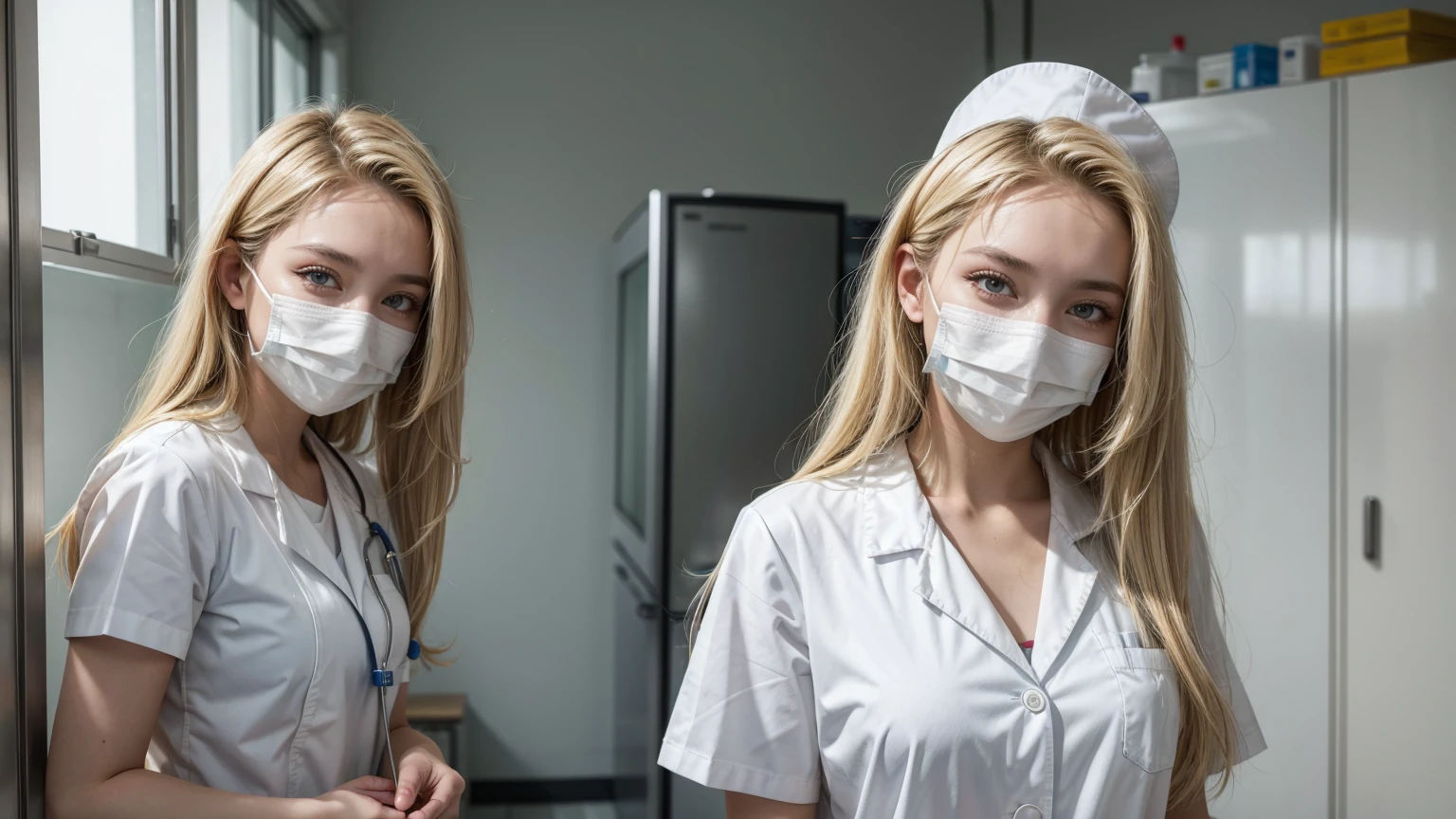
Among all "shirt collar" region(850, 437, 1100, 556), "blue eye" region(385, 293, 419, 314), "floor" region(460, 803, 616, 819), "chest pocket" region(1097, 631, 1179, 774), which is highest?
"blue eye" region(385, 293, 419, 314)

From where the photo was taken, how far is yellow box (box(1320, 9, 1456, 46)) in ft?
7.77

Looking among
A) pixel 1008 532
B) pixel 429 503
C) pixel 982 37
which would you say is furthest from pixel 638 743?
pixel 982 37

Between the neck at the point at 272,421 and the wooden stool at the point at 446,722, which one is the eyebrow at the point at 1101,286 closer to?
the neck at the point at 272,421

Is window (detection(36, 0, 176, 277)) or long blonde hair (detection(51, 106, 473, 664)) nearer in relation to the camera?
long blonde hair (detection(51, 106, 473, 664))

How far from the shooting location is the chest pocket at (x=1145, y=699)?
108cm

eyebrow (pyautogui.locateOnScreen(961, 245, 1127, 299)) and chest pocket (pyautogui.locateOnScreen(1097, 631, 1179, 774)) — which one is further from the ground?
eyebrow (pyautogui.locateOnScreen(961, 245, 1127, 299))

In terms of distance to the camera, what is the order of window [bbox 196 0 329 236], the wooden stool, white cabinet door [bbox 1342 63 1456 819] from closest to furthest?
window [bbox 196 0 329 236] < white cabinet door [bbox 1342 63 1456 819] < the wooden stool

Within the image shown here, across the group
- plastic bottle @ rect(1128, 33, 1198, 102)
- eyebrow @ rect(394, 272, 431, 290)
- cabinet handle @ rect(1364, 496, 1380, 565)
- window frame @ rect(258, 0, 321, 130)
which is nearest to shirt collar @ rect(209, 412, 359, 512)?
eyebrow @ rect(394, 272, 431, 290)

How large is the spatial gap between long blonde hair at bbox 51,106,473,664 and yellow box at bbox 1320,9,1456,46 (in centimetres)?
216

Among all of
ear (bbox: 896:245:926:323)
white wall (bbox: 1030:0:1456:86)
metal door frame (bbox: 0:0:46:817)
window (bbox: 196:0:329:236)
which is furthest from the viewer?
white wall (bbox: 1030:0:1456:86)

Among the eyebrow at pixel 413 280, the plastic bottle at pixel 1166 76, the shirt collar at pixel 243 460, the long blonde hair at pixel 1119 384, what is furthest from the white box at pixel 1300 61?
the shirt collar at pixel 243 460

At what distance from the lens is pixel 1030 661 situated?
3.66 feet

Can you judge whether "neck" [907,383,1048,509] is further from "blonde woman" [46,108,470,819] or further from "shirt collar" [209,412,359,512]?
"shirt collar" [209,412,359,512]

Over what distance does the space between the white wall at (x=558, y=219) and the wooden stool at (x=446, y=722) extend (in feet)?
0.71
